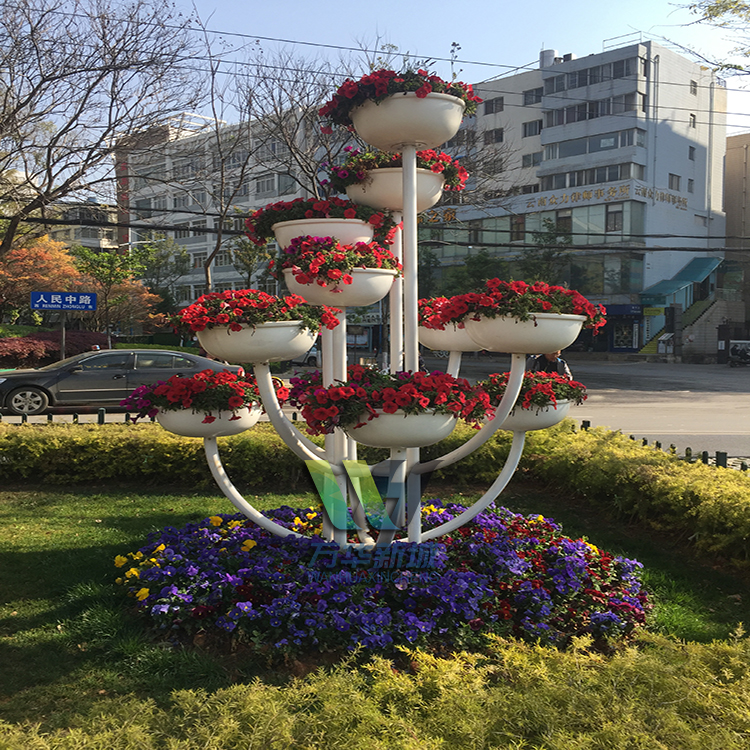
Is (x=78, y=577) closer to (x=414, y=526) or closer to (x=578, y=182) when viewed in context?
(x=414, y=526)

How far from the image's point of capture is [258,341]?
3.67m

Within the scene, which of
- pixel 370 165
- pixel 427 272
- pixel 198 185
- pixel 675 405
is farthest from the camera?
pixel 427 272

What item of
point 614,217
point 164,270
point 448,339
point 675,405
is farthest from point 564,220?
point 448,339

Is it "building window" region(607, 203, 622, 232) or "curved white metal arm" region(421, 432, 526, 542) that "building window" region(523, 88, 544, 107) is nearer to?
"building window" region(607, 203, 622, 232)

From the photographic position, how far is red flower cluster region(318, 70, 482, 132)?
3977 millimetres

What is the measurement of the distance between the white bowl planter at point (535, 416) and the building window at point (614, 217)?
113 ft

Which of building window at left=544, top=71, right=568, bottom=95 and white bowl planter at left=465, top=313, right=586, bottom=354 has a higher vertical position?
building window at left=544, top=71, right=568, bottom=95

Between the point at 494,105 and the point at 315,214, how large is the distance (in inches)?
1588

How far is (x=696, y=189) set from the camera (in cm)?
4012

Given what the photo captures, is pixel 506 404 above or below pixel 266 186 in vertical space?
below

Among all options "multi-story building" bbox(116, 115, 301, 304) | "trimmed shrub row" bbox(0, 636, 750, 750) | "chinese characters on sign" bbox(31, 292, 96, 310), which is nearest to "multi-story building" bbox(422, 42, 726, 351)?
"multi-story building" bbox(116, 115, 301, 304)

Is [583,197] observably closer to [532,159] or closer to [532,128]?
[532,159]

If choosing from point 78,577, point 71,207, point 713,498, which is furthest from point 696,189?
point 78,577

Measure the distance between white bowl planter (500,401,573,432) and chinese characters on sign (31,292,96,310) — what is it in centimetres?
1412
